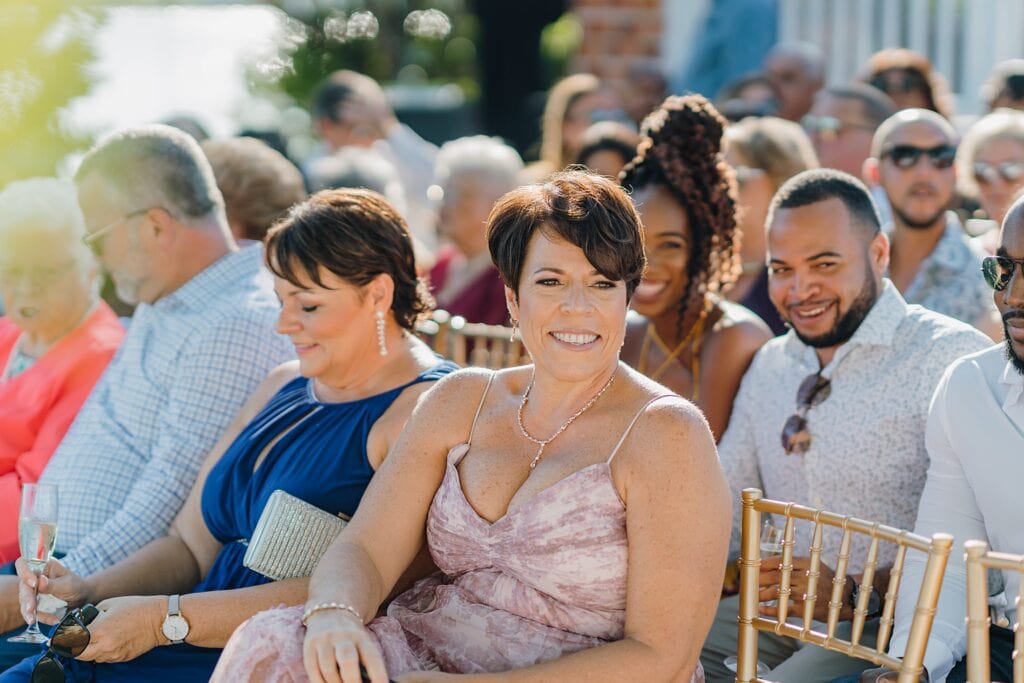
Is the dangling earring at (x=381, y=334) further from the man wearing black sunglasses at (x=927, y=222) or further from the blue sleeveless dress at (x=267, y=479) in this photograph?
the man wearing black sunglasses at (x=927, y=222)

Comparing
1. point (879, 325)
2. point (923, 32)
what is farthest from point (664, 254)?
point (923, 32)

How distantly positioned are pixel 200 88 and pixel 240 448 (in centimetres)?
620

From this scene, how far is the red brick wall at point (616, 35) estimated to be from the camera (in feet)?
31.4

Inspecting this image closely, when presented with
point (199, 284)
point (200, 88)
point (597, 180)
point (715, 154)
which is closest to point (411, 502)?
point (597, 180)

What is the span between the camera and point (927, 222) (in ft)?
16.1

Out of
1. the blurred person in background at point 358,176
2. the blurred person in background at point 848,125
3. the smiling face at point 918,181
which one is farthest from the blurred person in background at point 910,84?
the blurred person in background at point 358,176

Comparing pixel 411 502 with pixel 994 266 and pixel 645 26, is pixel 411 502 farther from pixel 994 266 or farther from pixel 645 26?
pixel 645 26

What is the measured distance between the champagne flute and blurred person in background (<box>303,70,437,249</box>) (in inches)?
212

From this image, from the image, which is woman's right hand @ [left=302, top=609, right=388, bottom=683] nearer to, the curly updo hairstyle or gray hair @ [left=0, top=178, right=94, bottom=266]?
the curly updo hairstyle

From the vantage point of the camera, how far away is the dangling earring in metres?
3.56

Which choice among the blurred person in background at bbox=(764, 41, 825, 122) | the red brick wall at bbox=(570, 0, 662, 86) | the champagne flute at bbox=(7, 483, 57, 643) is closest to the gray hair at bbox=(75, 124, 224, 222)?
the champagne flute at bbox=(7, 483, 57, 643)

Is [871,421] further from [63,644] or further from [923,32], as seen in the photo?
[923,32]

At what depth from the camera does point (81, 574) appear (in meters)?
3.76

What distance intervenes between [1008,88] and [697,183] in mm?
2715
